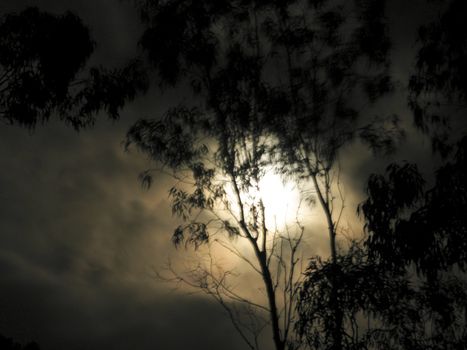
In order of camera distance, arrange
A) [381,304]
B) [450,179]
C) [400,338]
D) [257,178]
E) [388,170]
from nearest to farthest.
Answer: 1. [450,179]
2. [388,170]
3. [381,304]
4. [400,338]
5. [257,178]

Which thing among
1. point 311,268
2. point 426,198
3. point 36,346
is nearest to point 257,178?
point 311,268

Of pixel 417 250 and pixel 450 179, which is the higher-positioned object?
pixel 450 179

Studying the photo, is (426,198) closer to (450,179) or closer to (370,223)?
(450,179)

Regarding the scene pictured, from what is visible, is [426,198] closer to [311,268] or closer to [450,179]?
[450,179]

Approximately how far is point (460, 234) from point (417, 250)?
530 millimetres

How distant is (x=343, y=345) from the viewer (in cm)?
623

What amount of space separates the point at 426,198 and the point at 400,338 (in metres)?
3.04

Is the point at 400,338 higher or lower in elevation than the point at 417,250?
lower

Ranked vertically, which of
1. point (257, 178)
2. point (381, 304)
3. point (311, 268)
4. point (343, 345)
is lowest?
point (343, 345)

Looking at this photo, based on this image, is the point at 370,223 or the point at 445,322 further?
the point at 445,322

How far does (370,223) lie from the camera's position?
593 cm

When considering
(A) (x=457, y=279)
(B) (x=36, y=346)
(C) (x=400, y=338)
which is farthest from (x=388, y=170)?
(B) (x=36, y=346)

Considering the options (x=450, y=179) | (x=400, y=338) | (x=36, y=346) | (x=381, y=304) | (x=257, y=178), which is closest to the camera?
(x=450, y=179)

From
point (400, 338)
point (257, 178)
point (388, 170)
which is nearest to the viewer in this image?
point (388, 170)
